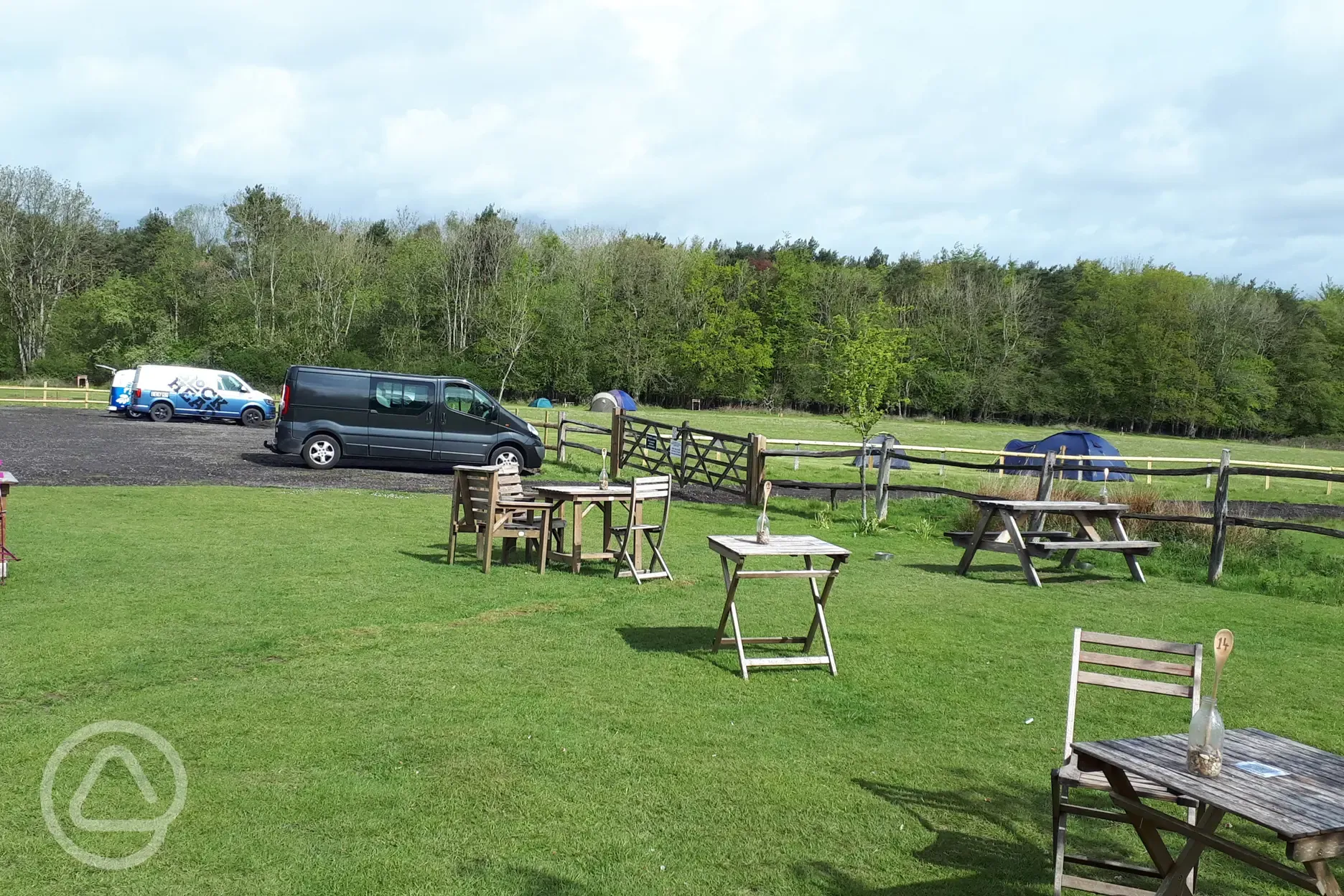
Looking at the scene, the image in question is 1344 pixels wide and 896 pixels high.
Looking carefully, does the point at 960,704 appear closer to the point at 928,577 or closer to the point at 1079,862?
the point at 1079,862

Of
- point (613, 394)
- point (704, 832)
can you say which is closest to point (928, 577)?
point (704, 832)

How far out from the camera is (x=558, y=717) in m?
5.84

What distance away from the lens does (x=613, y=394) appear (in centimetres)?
6150

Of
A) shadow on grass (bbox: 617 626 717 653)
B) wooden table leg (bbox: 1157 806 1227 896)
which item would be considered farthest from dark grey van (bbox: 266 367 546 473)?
wooden table leg (bbox: 1157 806 1227 896)

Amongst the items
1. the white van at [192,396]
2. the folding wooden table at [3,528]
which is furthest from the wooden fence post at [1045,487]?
the white van at [192,396]

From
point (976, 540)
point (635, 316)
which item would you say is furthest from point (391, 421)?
point (635, 316)

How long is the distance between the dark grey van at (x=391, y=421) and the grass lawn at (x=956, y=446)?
2436 millimetres

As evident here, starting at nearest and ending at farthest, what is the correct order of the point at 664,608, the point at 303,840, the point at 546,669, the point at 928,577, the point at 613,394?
1. the point at 303,840
2. the point at 546,669
3. the point at 664,608
4. the point at 928,577
5. the point at 613,394

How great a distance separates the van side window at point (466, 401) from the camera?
69.3 ft

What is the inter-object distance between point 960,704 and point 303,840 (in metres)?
4.10

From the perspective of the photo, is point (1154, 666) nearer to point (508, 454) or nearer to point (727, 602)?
point (727, 602)
